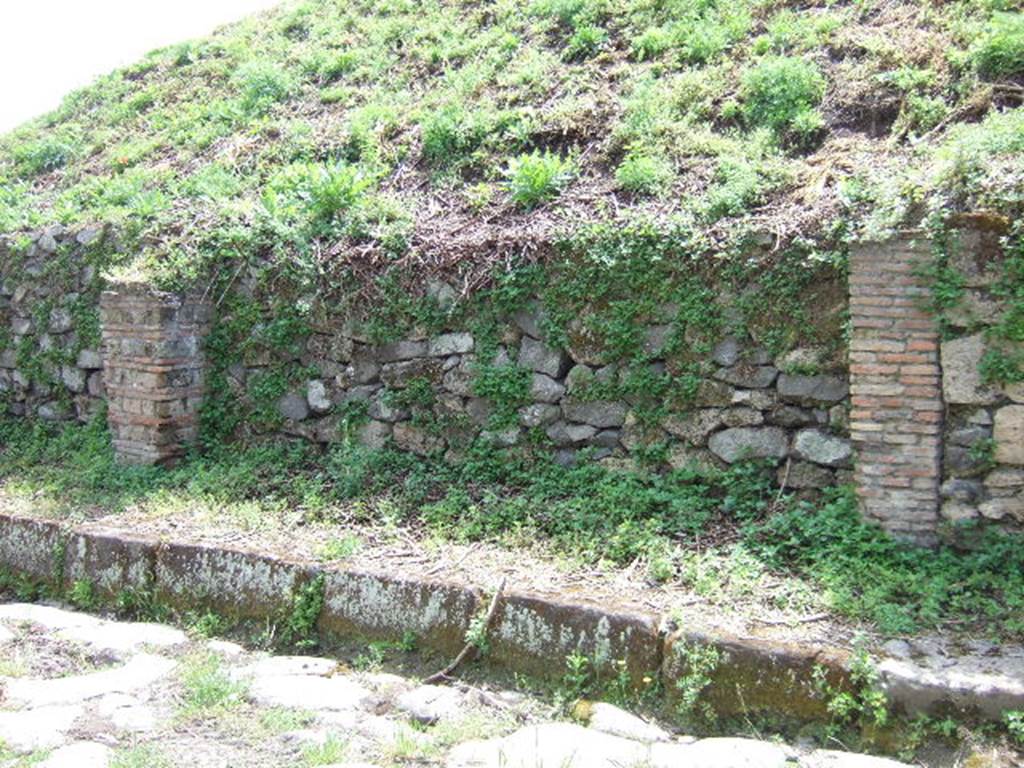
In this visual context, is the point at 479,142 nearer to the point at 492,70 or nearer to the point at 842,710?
the point at 492,70

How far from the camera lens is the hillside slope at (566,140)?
6211 mm

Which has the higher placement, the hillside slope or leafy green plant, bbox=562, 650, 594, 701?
the hillside slope

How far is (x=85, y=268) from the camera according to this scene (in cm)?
886

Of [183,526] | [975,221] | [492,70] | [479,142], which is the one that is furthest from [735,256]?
[492,70]

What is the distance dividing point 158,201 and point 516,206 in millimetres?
3671

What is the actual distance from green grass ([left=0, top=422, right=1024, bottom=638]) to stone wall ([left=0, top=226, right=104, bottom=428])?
3.37 feet

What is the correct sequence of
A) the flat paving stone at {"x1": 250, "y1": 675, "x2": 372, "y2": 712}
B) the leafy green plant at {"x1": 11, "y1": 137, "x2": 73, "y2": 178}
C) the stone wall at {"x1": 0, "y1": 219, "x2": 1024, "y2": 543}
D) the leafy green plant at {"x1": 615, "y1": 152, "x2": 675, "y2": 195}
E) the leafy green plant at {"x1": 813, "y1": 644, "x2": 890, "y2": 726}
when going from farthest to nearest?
1. the leafy green plant at {"x1": 11, "y1": 137, "x2": 73, "y2": 178}
2. the leafy green plant at {"x1": 615, "y1": 152, "x2": 675, "y2": 195}
3. the stone wall at {"x1": 0, "y1": 219, "x2": 1024, "y2": 543}
4. the flat paving stone at {"x1": 250, "y1": 675, "x2": 372, "y2": 712}
5. the leafy green plant at {"x1": 813, "y1": 644, "x2": 890, "y2": 726}

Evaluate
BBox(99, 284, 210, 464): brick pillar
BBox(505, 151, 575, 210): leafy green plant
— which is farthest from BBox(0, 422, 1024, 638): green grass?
BBox(505, 151, 575, 210): leafy green plant

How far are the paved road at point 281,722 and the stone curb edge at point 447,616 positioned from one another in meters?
0.24

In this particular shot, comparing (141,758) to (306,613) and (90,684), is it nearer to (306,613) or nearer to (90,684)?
(90,684)

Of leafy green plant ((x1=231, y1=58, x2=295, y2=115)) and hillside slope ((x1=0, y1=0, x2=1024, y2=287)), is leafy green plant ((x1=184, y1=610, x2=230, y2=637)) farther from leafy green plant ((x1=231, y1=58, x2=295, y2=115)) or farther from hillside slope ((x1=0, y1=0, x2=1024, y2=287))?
leafy green plant ((x1=231, y1=58, x2=295, y2=115))

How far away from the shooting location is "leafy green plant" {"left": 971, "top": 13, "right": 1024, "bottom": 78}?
664 cm

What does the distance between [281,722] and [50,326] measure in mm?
6070

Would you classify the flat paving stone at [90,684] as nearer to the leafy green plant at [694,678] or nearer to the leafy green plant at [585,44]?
the leafy green plant at [694,678]
